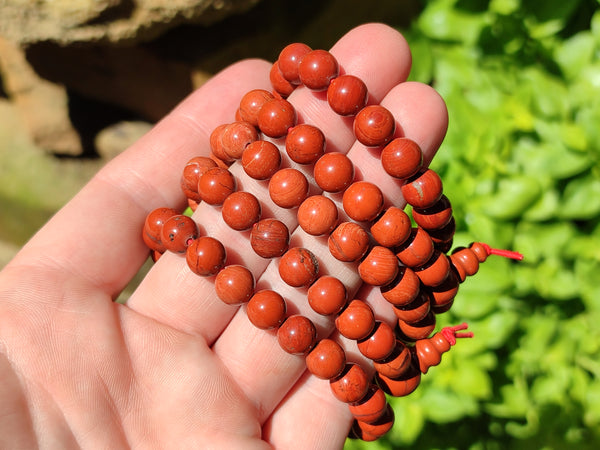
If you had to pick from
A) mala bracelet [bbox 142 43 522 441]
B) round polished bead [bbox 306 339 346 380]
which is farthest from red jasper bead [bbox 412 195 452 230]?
round polished bead [bbox 306 339 346 380]

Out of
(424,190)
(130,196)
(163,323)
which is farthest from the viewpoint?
(130,196)

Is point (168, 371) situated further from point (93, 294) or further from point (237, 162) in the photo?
point (237, 162)

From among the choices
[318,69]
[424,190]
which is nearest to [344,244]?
[424,190]

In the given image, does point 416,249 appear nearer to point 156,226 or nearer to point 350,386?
point 350,386

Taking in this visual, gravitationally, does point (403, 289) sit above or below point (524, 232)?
above

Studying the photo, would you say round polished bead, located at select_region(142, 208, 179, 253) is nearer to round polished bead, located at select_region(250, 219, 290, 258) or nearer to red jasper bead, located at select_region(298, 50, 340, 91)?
round polished bead, located at select_region(250, 219, 290, 258)

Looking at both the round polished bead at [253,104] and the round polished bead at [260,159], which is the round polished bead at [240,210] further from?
the round polished bead at [253,104]
